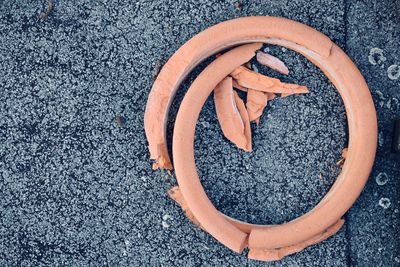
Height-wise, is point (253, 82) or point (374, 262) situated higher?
point (253, 82)

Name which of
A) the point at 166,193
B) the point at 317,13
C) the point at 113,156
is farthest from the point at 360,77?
the point at 113,156

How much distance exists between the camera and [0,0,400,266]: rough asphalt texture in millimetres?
2256

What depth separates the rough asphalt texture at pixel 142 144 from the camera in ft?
7.40

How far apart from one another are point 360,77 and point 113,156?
1.08m

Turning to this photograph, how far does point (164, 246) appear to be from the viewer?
228 cm

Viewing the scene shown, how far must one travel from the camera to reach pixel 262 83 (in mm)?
2205

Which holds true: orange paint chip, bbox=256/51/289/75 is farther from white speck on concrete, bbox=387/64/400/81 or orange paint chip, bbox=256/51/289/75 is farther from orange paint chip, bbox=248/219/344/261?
orange paint chip, bbox=248/219/344/261

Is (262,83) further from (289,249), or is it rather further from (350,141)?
(289,249)

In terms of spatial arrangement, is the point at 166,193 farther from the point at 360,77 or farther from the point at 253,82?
the point at 360,77

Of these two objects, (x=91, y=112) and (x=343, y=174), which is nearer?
(x=343, y=174)

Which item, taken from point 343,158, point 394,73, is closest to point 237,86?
point 343,158

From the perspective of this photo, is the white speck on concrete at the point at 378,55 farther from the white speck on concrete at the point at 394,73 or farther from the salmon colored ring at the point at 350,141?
the salmon colored ring at the point at 350,141

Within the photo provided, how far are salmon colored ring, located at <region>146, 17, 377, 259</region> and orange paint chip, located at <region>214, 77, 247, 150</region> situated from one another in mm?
74

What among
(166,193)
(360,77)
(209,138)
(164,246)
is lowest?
(164,246)
